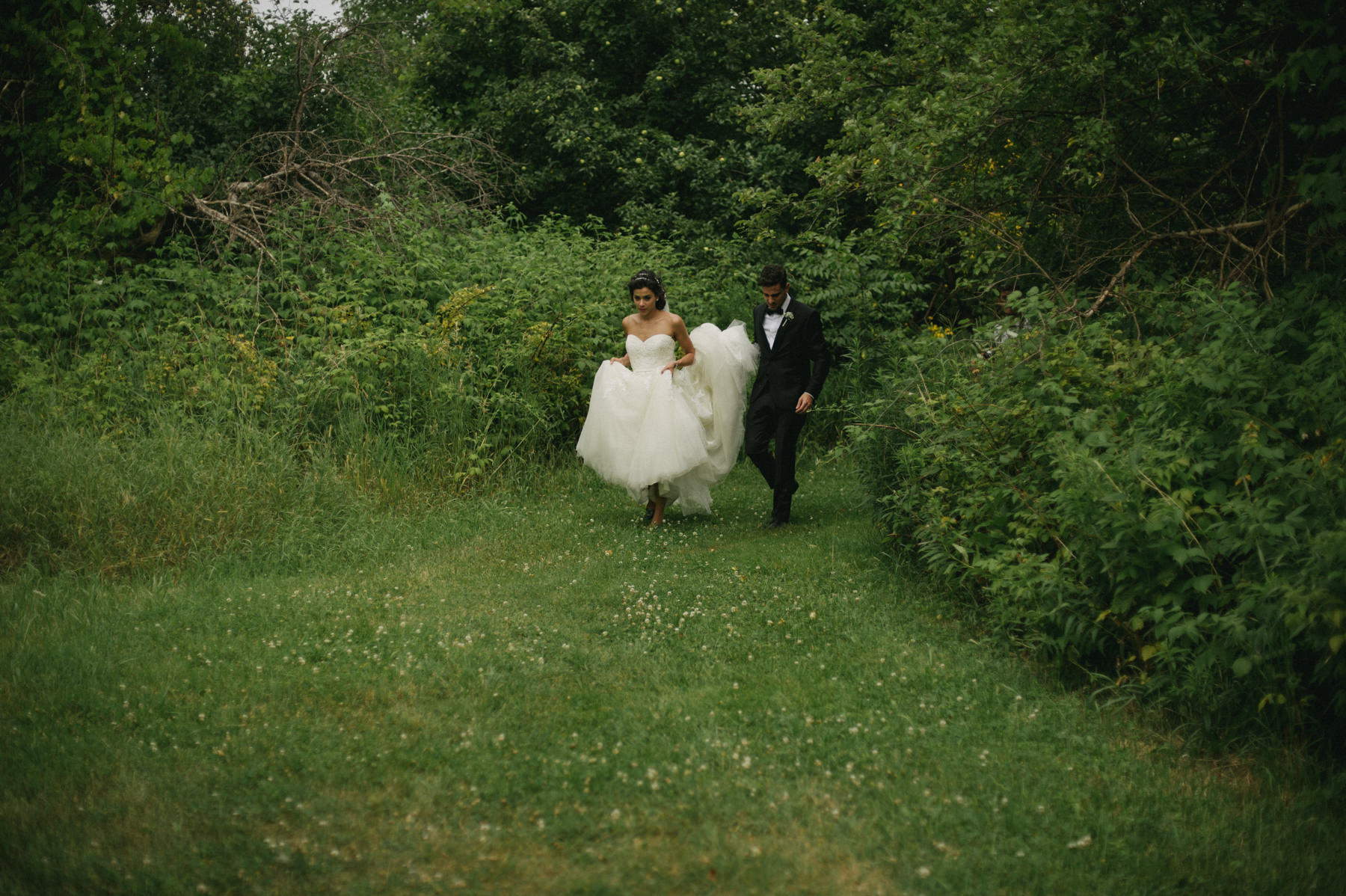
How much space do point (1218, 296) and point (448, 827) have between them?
565 centimetres

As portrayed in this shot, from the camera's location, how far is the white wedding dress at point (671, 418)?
30.4 ft

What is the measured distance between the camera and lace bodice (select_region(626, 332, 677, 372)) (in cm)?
968

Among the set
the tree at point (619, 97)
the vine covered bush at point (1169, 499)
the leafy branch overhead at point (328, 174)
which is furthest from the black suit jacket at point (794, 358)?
the tree at point (619, 97)

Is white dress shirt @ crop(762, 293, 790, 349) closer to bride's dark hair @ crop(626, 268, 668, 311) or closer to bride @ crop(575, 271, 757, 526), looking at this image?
bride @ crop(575, 271, 757, 526)

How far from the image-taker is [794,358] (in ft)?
32.4

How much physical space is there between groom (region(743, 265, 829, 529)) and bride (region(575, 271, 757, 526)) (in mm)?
262

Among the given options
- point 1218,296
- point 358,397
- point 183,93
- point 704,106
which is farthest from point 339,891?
point 704,106

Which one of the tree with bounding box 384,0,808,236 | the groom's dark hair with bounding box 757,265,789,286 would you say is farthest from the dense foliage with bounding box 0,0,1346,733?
the groom's dark hair with bounding box 757,265,789,286

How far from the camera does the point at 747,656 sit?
6.17m

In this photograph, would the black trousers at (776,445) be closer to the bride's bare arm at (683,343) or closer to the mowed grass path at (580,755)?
the bride's bare arm at (683,343)

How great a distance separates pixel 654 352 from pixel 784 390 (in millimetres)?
1307

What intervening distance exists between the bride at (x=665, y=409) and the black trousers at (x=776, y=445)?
0.58 feet

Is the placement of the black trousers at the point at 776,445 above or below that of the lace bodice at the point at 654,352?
below

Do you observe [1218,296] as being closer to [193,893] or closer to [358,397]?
[193,893]
